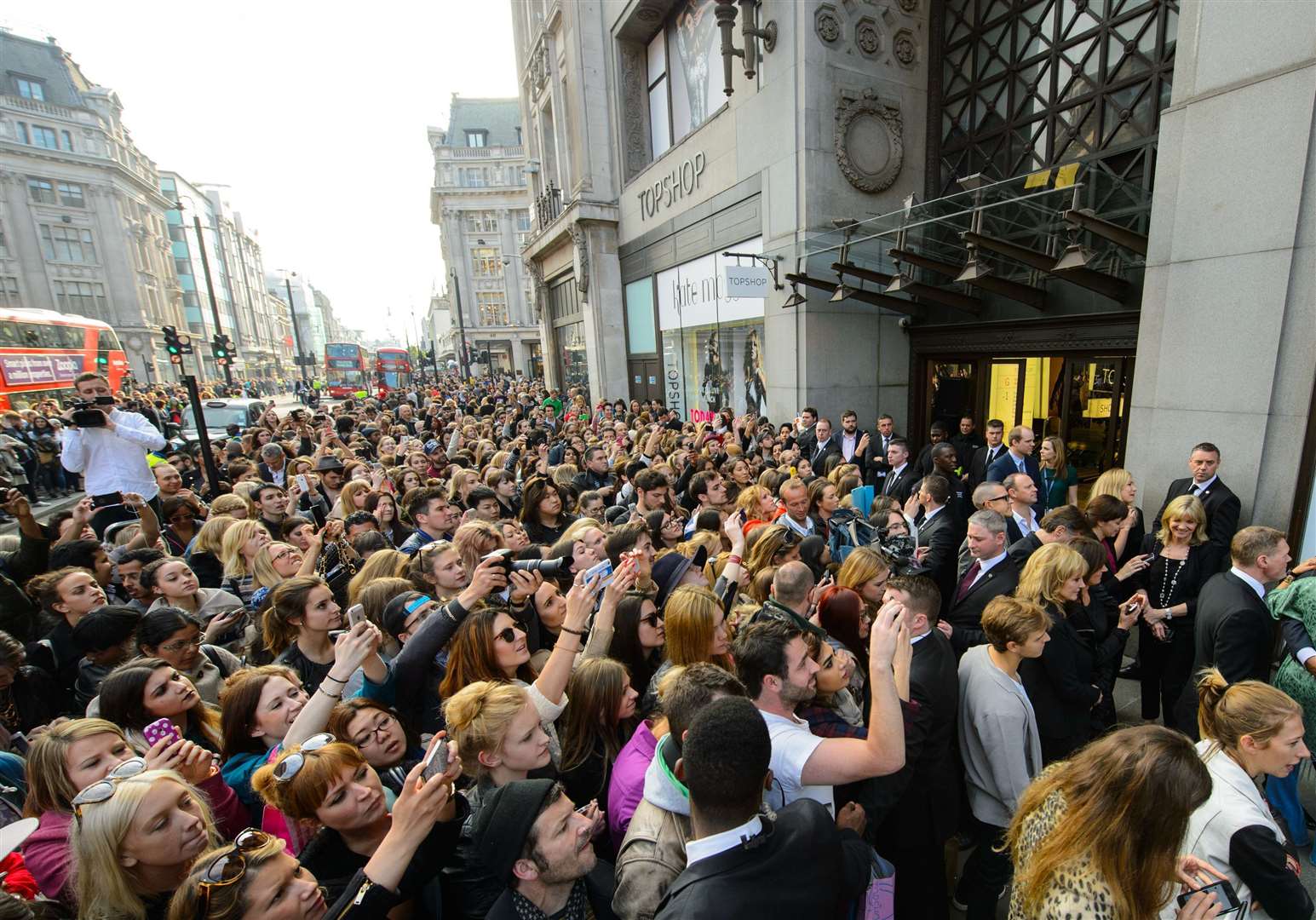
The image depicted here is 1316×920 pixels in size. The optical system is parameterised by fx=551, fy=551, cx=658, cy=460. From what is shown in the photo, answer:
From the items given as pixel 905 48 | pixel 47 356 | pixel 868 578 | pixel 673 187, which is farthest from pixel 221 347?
pixel 868 578

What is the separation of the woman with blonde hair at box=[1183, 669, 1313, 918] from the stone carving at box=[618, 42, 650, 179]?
1698 centimetres

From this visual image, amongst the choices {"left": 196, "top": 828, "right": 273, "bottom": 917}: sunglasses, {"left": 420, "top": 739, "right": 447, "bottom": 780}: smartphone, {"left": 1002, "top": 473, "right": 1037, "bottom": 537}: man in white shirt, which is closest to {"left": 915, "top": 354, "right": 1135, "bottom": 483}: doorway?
{"left": 1002, "top": 473, "right": 1037, "bottom": 537}: man in white shirt

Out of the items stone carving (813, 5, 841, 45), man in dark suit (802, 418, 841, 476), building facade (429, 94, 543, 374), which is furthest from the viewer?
building facade (429, 94, 543, 374)

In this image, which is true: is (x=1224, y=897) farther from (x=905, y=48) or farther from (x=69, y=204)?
(x=69, y=204)

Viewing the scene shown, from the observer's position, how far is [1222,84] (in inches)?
188

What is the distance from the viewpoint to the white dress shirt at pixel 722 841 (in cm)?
148

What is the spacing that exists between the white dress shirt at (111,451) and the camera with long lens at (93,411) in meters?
0.10

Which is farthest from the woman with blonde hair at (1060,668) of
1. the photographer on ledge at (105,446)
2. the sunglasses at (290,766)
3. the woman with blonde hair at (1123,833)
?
the photographer on ledge at (105,446)

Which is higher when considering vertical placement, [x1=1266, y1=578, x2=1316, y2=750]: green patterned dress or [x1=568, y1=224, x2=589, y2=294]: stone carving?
[x1=568, y1=224, x2=589, y2=294]: stone carving

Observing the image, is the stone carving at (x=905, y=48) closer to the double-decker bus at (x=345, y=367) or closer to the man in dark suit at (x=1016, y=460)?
the man in dark suit at (x=1016, y=460)

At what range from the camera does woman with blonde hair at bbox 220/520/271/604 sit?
4.38 m

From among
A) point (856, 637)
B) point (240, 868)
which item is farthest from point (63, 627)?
point (856, 637)

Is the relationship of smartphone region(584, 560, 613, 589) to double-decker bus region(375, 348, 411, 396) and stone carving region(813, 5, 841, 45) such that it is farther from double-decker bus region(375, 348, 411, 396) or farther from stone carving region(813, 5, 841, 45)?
double-decker bus region(375, 348, 411, 396)

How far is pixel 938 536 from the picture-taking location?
455cm
